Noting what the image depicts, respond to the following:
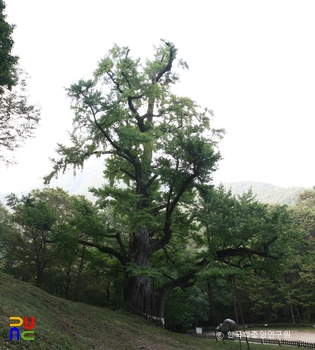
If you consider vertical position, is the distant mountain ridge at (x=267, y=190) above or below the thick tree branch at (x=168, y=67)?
above

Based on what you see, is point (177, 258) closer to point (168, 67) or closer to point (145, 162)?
point (145, 162)

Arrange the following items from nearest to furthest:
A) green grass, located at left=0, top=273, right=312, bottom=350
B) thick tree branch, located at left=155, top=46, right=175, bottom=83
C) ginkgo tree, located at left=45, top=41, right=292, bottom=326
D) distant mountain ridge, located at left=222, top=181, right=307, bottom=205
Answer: green grass, located at left=0, top=273, right=312, bottom=350 → ginkgo tree, located at left=45, top=41, right=292, bottom=326 → thick tree branch, located at left=155, top=46, right=175, bottom=83 → distant mountain ridge, located at left=222, top=181, right=307, bottom=205

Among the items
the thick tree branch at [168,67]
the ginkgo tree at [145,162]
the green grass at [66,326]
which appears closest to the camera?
the green grass at [66,326]

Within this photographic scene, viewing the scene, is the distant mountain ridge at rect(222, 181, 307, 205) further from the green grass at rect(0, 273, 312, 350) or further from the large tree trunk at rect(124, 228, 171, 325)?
the green grass at rect(0, 273, 312, 350)

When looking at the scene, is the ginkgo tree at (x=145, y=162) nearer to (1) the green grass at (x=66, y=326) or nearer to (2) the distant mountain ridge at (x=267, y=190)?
(1) the green grass at (x=66, y=326)

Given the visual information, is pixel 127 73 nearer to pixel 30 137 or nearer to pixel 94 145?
pixel 94 145

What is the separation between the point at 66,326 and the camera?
7.55 meters

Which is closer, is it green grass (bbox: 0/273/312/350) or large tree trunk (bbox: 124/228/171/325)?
green grass (bbox: 0/273/312/350)

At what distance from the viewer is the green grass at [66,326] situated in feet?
18.6

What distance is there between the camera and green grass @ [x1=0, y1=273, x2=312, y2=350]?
18.6ft

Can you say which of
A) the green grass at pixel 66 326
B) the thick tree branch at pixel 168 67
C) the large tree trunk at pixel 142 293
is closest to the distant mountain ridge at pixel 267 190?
the thick tree branch at pixel 168 67

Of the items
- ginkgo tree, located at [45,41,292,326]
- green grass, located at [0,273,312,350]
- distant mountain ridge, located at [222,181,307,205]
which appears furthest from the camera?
distant mountain ridge, located at [222,181,307,205]

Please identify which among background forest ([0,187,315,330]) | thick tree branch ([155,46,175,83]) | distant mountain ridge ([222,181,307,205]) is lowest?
background forest ([0,187,315,330])

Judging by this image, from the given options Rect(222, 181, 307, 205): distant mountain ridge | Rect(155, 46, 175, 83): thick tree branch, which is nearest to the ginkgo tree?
Rect(155, 46, 175, 83): thick tree branch
